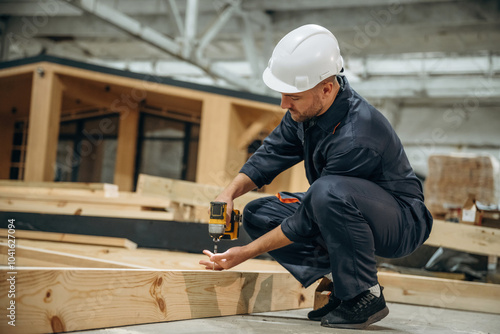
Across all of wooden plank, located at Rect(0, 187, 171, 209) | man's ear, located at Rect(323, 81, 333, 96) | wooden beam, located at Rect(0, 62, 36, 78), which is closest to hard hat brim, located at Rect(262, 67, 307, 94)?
man's ear, located at Rect(323, 81, 333, 96)

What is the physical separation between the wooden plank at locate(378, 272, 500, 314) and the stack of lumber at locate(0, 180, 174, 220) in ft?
7.32

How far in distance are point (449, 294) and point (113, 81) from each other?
5.20 meters

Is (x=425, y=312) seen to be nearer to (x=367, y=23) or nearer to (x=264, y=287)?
(x=264, y=287)

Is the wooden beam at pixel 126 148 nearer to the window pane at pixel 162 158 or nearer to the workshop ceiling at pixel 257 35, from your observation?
the window pane at pixel 162 158

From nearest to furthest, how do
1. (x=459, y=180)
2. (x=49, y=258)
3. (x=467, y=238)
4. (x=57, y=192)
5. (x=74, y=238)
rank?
(x=49, y=258)
(x=467, y=238)
(x=74, y=238)
(x=57, y=192)
(x=459, y=180)

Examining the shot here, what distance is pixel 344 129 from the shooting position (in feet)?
7.82

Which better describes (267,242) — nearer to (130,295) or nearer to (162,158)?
(130,295)

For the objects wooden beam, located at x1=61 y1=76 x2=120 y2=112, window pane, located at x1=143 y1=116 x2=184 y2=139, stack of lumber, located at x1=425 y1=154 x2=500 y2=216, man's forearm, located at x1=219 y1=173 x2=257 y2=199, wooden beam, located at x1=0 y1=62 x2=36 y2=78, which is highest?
wooden beam, located at x1=0 y1=62 x2=36 y2=78

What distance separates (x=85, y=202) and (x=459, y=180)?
5193 millimetres

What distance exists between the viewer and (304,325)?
2.45 meters

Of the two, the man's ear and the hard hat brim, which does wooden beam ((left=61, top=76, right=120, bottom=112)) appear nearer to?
the hard hat brim

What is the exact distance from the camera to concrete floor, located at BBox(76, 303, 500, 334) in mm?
2181

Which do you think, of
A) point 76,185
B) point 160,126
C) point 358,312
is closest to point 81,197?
point 76,185

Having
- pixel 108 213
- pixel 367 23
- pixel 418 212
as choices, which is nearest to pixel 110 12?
pixel 108 213
